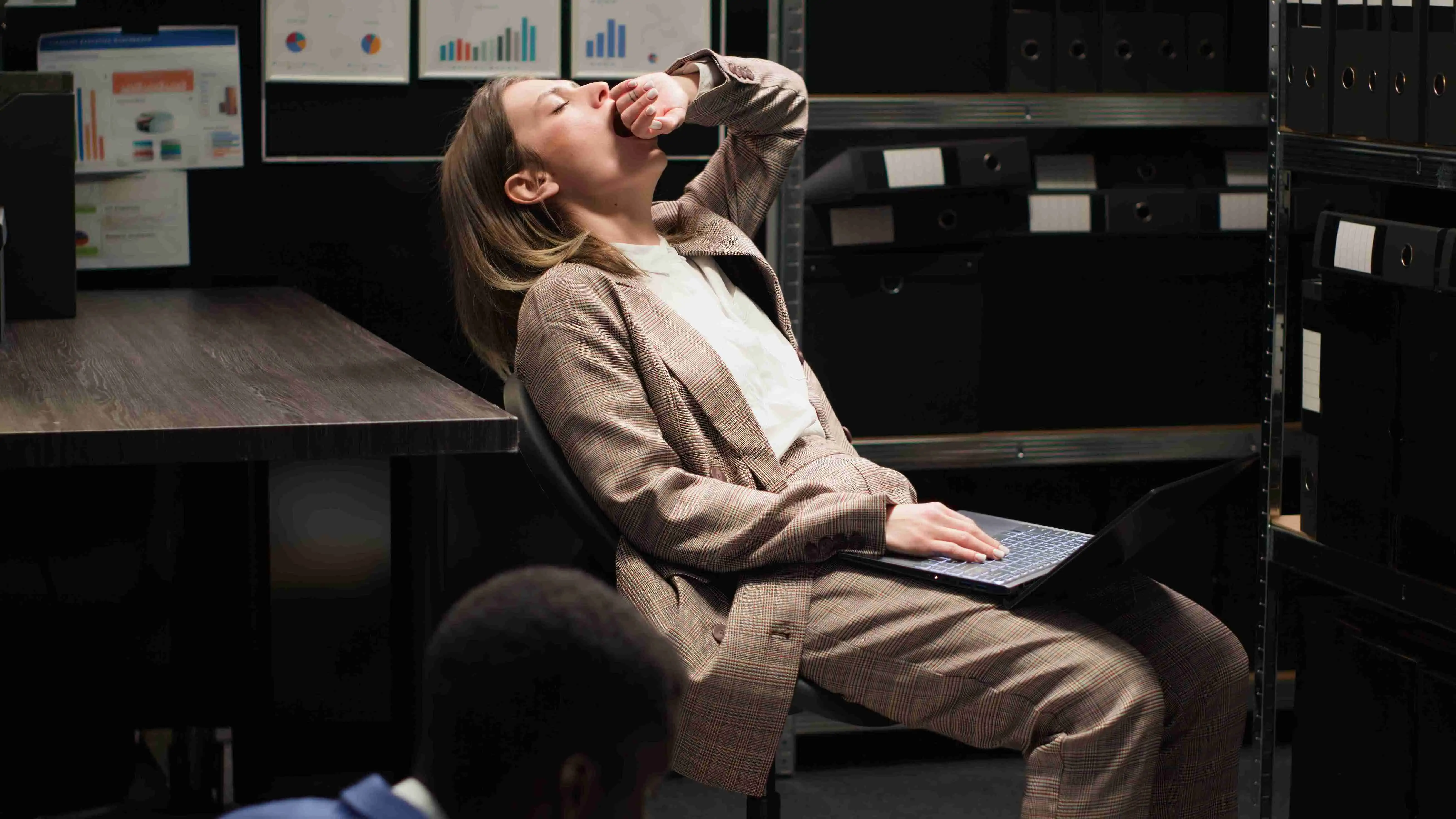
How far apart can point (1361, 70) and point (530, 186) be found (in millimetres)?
1038

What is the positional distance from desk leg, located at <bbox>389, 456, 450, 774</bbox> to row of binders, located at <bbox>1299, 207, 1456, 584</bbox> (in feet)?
3.78

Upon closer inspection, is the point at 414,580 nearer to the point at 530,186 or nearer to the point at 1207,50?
the point at 530,186

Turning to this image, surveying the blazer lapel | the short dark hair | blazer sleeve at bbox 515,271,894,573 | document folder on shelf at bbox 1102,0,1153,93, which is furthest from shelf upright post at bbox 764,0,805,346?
the short dark hair

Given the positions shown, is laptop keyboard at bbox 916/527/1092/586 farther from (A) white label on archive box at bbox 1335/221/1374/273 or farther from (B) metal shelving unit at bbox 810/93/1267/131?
(B) metal shelving unit at bbox 810/93/1267/131

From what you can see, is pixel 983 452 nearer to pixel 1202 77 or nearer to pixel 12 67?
pixel 1202 77

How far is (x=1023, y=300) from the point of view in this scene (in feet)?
9.25

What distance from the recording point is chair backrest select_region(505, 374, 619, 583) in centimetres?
180

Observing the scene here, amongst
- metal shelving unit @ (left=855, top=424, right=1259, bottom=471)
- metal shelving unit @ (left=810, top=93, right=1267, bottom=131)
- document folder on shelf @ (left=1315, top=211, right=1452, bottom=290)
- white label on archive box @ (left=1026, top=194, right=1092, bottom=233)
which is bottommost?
metal shelving unit @ (left=855, top=424, right=1259, bottom=471)

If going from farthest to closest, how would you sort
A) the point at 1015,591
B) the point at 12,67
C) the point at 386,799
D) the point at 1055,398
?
the point at 1055,398, the point at 12,67, the point at 1015,591, the point at 386,799

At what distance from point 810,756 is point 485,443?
1555mm

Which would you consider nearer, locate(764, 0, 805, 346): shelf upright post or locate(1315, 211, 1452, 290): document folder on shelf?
locate(1315, 211, 1452, 290): document folder on shelf

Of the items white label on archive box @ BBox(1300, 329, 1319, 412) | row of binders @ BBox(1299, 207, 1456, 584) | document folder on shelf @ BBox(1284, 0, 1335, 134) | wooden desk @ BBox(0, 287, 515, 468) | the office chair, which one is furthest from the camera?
white label on archive box @ BBox(1300, 329, 1319, 412)

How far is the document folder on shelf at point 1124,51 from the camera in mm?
2699

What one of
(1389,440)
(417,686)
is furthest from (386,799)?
(1389,440)
